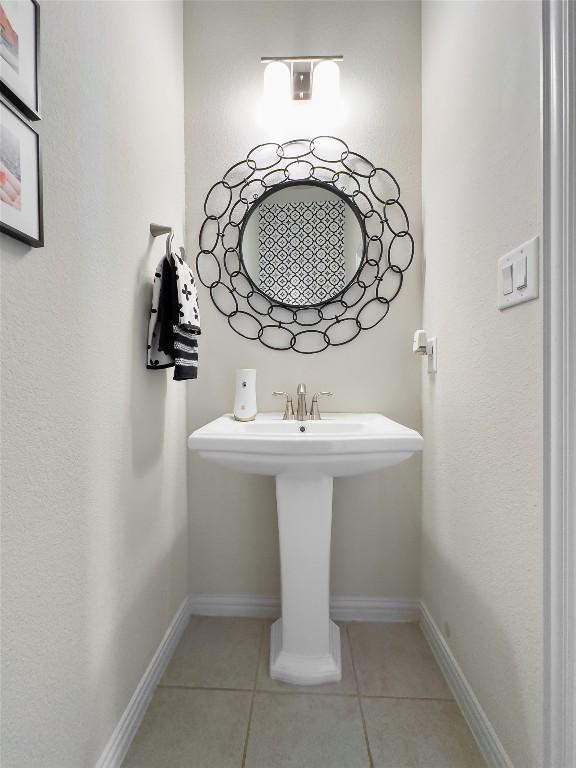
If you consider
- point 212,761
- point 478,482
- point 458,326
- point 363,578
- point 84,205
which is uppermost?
point 84,205

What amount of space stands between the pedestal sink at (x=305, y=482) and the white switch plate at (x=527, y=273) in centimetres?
41

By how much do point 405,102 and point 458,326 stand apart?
991 millimetres

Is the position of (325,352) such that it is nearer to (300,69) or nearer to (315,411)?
(315,411)

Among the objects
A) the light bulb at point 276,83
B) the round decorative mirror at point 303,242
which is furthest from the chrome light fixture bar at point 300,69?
the round decorative mirror at point 303,242

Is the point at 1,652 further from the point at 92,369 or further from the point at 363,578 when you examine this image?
the point at 363,578

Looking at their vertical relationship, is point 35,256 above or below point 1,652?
above

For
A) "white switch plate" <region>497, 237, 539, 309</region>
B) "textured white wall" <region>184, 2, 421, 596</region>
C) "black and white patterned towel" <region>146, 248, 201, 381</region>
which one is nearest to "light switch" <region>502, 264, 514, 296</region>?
"white switch plate" <region>497, 237, 539, 309</region>

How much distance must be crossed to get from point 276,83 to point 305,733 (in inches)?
83.5

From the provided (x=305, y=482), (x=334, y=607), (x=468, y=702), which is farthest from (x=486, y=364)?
(x=334, y=607)

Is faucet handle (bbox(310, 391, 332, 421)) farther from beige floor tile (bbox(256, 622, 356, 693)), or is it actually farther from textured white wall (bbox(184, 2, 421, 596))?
beige floor tile (bbox(256, 622, 356, 693))

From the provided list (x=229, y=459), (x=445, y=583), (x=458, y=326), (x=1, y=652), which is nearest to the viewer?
(x=1, y=652)

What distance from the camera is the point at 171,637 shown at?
4.75ft

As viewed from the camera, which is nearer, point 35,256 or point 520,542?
point 35,256

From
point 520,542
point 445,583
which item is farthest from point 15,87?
point 445,583
